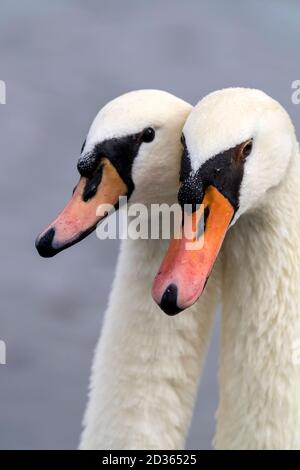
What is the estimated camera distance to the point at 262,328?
376 cm

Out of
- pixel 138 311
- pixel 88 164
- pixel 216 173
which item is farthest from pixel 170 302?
pixel 138 311

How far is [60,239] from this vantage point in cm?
351

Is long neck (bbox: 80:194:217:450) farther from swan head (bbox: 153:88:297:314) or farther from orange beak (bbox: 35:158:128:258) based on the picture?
swan head (bbox: 153:88:297:314)

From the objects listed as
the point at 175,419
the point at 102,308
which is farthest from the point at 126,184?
the point at 102,308

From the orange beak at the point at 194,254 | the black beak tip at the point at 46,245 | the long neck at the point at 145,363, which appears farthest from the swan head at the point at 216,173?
the long neck at the point at 145,363

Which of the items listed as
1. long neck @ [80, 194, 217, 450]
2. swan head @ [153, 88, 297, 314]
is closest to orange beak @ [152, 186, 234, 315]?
swan head @ [153, 88, 297, 314]

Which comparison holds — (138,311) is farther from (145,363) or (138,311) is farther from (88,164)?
(88,164)

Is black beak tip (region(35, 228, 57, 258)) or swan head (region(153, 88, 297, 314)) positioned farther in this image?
black beak tip (region(35, 228, 57, 258))

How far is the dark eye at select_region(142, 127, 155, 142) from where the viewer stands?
11.9 ft

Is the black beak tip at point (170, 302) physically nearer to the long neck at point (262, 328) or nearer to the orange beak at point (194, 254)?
the orange beak at point (194, 254)

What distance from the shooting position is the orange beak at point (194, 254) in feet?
10.6

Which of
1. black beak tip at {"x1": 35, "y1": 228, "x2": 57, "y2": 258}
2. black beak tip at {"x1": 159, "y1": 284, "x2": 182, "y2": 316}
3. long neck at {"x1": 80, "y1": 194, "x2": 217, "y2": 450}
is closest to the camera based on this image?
black beak tip at {"x1": 159, "y1": 284, "x2": 182, "y2": 316}

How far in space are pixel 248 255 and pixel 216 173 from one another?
422 mm
